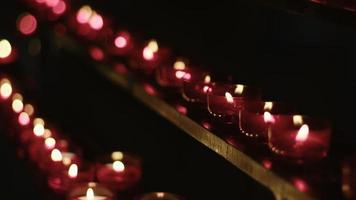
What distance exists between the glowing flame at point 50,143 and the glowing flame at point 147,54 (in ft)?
1.75

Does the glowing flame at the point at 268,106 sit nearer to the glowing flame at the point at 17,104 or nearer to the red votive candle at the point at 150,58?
the red votive candle at the point at 150,58

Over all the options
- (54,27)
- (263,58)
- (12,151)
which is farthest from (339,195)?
(54,27)

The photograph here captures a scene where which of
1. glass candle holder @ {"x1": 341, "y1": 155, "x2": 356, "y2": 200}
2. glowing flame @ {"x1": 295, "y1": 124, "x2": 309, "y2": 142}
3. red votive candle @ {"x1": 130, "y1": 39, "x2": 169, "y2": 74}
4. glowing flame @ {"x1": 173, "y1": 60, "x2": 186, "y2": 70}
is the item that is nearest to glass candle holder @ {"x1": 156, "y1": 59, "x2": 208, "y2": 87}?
glowing flame @ {"x1": 173, "y1": 60, "x2": 186, "y2": 70}

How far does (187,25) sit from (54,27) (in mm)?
1306

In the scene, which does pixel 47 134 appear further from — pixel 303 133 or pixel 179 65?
pixel 303 133

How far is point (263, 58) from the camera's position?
269 centimetres

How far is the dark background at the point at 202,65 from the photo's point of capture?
2.28m

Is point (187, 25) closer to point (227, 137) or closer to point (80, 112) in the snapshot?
point (80, 112)

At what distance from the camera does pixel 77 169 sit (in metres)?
2.43

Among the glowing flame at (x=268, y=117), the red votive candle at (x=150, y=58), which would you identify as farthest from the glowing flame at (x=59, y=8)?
the glowing flame at (x=268, y=117)

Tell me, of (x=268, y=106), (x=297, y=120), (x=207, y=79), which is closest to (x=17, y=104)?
(x=207, y=79)

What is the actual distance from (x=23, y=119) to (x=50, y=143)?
0.39 meters

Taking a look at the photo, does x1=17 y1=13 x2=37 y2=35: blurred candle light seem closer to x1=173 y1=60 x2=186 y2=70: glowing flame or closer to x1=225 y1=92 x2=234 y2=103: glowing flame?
x1=173 y1=60 x2=186 y2=70: glowing flame

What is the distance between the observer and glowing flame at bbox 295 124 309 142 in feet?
5.32
